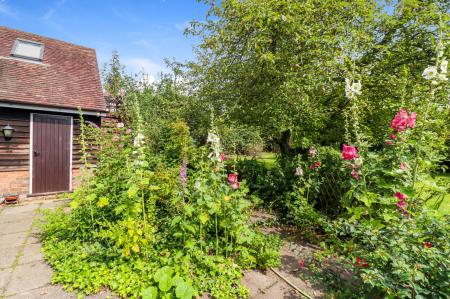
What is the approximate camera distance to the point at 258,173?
20.0ft

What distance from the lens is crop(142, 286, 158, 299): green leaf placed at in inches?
85.7

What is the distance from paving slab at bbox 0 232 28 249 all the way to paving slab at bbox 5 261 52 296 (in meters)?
0.82

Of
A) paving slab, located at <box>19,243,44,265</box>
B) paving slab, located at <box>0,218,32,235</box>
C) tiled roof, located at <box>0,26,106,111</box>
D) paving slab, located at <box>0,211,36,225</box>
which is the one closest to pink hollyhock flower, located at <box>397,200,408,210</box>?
paving slab, located at <box>19,243,44,265</box>

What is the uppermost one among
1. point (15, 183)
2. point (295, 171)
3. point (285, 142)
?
point (285, 142)

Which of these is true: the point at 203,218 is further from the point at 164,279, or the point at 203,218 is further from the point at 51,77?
the point at 51,77

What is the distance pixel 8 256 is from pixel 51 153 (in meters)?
4.18

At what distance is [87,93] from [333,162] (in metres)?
7.58

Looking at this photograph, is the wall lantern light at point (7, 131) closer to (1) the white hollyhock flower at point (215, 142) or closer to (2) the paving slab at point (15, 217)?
(2) the paving slab at point (15, 217)

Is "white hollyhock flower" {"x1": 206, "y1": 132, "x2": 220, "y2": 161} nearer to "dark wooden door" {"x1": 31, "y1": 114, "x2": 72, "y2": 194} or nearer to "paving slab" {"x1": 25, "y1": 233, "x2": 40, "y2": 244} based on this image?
"paving slab" {"x1": 25, "y1": 233, "x2": 40, "y2": 244}

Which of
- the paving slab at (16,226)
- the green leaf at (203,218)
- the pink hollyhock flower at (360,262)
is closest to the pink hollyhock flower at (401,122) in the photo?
the pink hollyhock flower at (360,262)

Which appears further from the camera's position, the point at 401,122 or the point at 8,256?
the point at 8,256

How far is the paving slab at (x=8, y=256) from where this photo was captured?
2943mm

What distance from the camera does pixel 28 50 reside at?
7.66 meters

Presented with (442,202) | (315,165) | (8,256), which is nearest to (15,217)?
(8,256)
